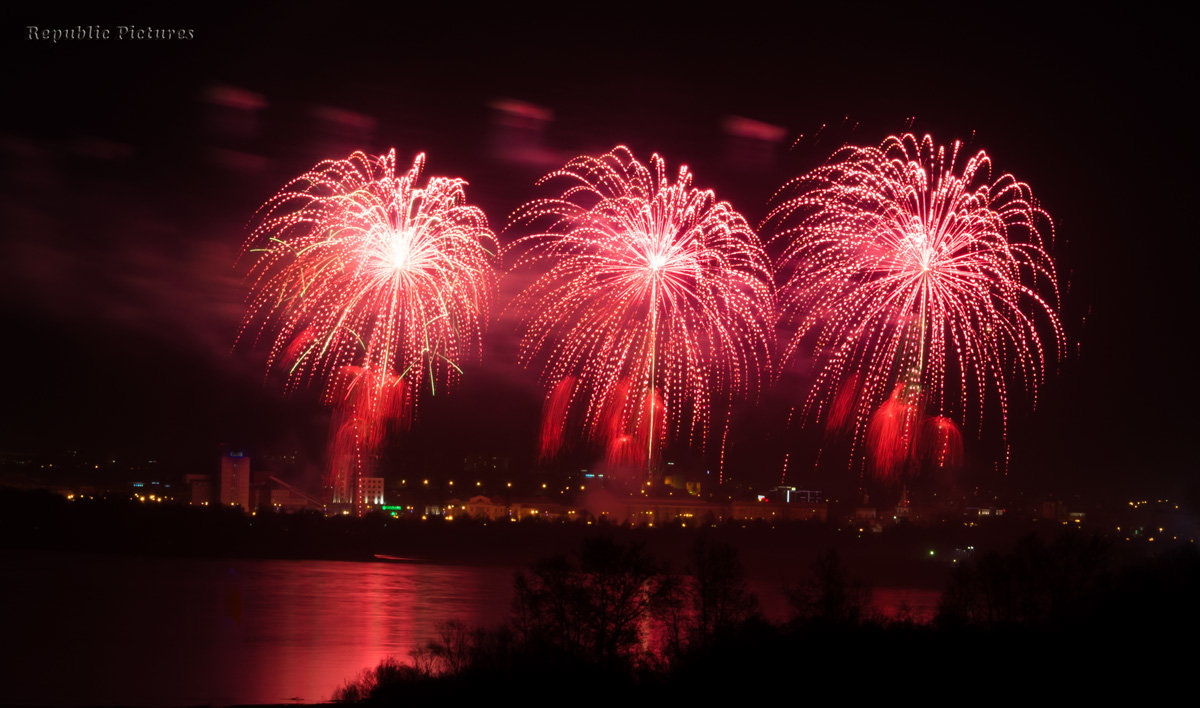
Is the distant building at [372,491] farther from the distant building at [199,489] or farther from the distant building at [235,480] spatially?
the distant building at [199,489]

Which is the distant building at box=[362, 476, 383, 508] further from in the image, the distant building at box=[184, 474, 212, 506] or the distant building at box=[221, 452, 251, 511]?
the distant building at box=[184, 474, 212, 506]

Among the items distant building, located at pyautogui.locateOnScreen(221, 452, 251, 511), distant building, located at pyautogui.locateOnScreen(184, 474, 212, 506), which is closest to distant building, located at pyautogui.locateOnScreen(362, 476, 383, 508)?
distant building, located at pyautogui.locateOnScreen(221, 452, 251, 511)

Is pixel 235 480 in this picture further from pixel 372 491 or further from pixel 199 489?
pixel 372 491

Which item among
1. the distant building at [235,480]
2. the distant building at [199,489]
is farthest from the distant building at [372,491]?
the distant building at [199,489]

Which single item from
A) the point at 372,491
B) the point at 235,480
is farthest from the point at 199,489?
the point at 372,491
